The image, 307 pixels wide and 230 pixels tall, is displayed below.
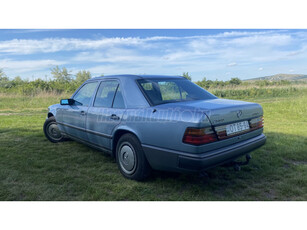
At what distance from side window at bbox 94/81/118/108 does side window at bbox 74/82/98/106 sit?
0.86 ft

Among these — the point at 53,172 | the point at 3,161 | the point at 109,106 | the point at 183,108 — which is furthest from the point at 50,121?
the point at 183,108

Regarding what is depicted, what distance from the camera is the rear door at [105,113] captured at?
11.5ft

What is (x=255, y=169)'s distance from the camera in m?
3.71

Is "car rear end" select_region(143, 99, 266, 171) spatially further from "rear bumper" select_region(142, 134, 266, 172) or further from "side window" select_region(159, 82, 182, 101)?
"side window" select_region(159, 82, 182, 101)

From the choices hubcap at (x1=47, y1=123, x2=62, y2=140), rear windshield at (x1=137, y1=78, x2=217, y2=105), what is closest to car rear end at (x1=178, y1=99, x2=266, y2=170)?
rear windshield at (x1=137, y1=78, x2=217, y2=105)

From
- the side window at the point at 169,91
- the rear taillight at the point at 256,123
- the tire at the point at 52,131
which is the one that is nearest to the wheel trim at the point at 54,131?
the tire at the point at 52,131

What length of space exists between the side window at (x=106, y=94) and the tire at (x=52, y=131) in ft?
7.28

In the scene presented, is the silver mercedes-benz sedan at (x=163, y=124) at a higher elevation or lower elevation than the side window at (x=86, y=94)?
lower

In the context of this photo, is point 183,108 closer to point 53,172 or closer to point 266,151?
point 53,172

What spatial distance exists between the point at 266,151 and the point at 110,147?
3.23 meters

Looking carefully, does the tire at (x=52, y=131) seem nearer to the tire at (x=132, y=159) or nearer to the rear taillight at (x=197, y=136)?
the tire at (x=132, y=159)

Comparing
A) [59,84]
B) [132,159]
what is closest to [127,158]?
[132,159]

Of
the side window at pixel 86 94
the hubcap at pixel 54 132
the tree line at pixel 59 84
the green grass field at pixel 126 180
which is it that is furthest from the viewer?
the tree line at pixel 59 84

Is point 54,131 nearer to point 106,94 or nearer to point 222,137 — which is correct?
point 106,94
